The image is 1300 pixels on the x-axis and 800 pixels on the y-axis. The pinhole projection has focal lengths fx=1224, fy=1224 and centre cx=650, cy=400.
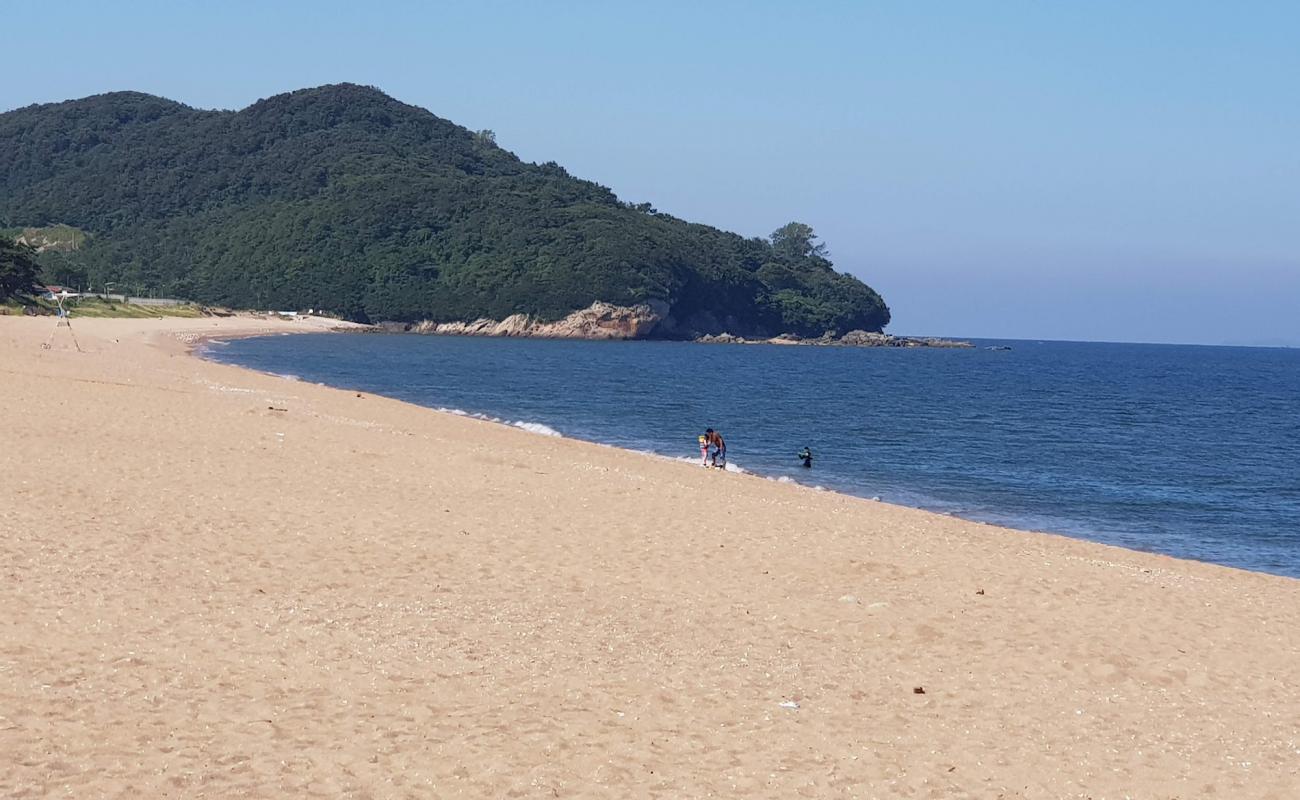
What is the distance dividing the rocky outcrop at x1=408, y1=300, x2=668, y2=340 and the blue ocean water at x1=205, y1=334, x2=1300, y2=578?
88.0m

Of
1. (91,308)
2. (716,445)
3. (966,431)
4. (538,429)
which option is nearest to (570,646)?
(716,445)

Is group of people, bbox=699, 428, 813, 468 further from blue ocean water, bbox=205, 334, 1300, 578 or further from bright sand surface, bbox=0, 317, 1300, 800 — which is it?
bright sand surface, bbox=0, 317, 1300, 800

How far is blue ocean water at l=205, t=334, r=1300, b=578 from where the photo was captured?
95.5 feet

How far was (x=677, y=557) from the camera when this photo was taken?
603 inches

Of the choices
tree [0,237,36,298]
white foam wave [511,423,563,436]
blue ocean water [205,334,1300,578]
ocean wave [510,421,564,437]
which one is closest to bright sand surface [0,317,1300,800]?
blue ocean water [205,334,1300,578]

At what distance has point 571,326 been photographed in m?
192

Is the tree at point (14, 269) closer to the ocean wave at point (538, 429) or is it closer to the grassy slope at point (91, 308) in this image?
the grassy slope at point (91, 308)

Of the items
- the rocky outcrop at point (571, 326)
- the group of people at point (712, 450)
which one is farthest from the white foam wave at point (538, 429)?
the rocky outcrop at point (571, 326)

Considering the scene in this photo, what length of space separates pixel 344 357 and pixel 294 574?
268 feet

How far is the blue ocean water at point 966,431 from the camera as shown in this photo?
95.5ft

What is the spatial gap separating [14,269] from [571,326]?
340 feet

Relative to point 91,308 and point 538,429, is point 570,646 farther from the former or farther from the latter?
point 91,308

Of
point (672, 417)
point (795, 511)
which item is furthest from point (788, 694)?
point (672, 417)

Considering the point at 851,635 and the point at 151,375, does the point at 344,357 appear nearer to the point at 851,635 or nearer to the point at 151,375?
the point at 151,375
